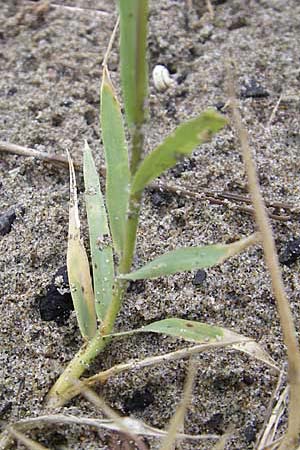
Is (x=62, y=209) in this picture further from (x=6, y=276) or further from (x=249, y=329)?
(x=249, y=329)

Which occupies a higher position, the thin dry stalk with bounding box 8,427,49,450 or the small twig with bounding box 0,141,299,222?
the small twig with bounding box 0,141,299,222

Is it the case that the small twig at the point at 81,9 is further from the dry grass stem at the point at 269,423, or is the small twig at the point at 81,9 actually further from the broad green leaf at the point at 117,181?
the dry grass stem at the point at 269,423

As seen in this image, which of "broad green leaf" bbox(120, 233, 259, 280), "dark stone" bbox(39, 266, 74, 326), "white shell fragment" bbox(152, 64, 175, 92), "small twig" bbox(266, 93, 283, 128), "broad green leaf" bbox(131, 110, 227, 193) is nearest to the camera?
"broad green leaf" bbox(131, 110, 227, 193)

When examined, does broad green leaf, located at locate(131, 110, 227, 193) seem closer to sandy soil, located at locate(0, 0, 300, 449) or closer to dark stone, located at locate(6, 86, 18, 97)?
sandy soil, located at locate(0, 0, 300, 449)

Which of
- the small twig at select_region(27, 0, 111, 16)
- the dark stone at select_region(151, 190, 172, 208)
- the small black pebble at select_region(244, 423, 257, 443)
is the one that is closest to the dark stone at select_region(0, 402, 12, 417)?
the small black pebble at select_region(244, 423, 257, 443)

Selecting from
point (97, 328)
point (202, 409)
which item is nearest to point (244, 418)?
point (202, 409)

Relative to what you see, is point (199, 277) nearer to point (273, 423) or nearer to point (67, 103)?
point (273, 423)
